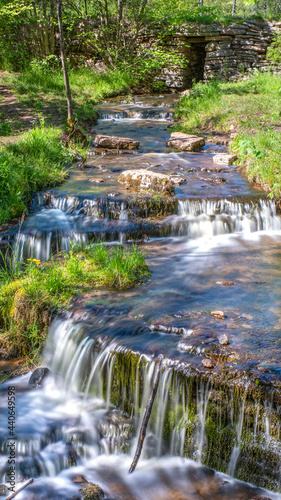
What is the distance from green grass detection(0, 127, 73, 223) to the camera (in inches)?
273

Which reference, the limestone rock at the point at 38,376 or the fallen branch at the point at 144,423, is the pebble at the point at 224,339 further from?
the limestone rock at the point at 38,376

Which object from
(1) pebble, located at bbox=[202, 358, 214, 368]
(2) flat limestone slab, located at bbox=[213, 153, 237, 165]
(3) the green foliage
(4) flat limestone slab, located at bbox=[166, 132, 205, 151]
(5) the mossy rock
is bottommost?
(5) the mossy rock

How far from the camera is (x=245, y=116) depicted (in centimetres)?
1192

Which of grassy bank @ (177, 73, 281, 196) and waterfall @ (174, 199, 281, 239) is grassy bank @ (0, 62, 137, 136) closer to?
grassy bank @ (177, 73, 281, 196)

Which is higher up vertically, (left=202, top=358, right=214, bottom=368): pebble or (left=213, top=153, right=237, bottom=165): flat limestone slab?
(left=213, top=153, right=237, bottom=165): flat limestone slab

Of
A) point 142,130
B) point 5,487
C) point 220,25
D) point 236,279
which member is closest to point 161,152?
point 142,130

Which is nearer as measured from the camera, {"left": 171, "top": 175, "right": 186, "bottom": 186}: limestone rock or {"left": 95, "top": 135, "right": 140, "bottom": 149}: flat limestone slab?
{"left": 171, "top": 175, "right": 186, "bottom": 186}: limestone rock

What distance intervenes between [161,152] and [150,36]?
38.7 feet

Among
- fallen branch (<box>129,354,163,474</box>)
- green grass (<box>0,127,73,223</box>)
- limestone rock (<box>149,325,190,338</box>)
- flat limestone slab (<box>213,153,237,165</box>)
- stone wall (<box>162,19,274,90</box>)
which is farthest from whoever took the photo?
stone wall (<box>162,19,274,90</box>)

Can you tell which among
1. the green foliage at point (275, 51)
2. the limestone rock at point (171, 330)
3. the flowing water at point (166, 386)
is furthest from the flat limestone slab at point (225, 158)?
the green foliage at point (275, 51)

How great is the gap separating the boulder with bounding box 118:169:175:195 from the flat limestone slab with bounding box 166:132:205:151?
3.02 m

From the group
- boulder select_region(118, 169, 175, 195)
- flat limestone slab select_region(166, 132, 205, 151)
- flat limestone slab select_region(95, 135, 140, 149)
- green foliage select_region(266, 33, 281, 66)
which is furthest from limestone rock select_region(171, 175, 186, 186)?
green foliage select_region(266, 33, 281, 66)

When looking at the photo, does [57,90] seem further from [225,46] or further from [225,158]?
[225,46]

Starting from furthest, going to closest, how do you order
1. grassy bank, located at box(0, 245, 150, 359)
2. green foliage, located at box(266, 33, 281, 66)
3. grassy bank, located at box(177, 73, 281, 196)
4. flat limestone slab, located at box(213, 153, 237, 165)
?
1. green foliage, located at box(266, 33, 281, 66)
2. flat limestone slab, located at box(213, 153, 237, 165)
3. grassy bank, located at box(177, 73, 281, 196)
4. grassy bank, located at box(0, 245, 150, 359)
